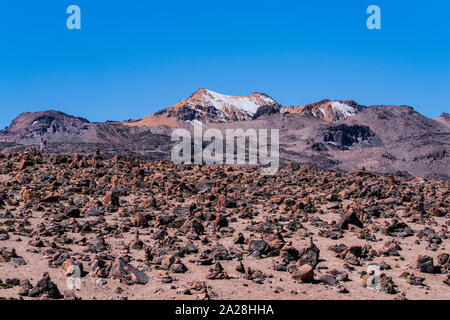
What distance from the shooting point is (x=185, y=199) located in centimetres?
3303

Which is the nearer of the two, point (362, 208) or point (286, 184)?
point (362, 208)

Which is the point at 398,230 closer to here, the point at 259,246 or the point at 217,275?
the point at 259,246

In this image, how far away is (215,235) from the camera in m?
24.7

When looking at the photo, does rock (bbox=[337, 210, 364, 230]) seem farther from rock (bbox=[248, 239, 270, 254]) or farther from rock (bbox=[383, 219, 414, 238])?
rock (bbox=[248, 239, 270, 254])

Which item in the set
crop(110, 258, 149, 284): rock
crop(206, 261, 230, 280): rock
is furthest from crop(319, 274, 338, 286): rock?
crop(110, 258, 149, 284): rock

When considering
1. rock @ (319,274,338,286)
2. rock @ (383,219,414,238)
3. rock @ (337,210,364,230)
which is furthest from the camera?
rock @ (337,210,364,230)

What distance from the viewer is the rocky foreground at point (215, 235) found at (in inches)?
714

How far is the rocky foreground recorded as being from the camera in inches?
714

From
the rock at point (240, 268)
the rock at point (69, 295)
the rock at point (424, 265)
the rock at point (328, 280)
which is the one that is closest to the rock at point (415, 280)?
the rock at point (424, 265)

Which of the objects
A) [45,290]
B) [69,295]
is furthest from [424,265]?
[45,290]
